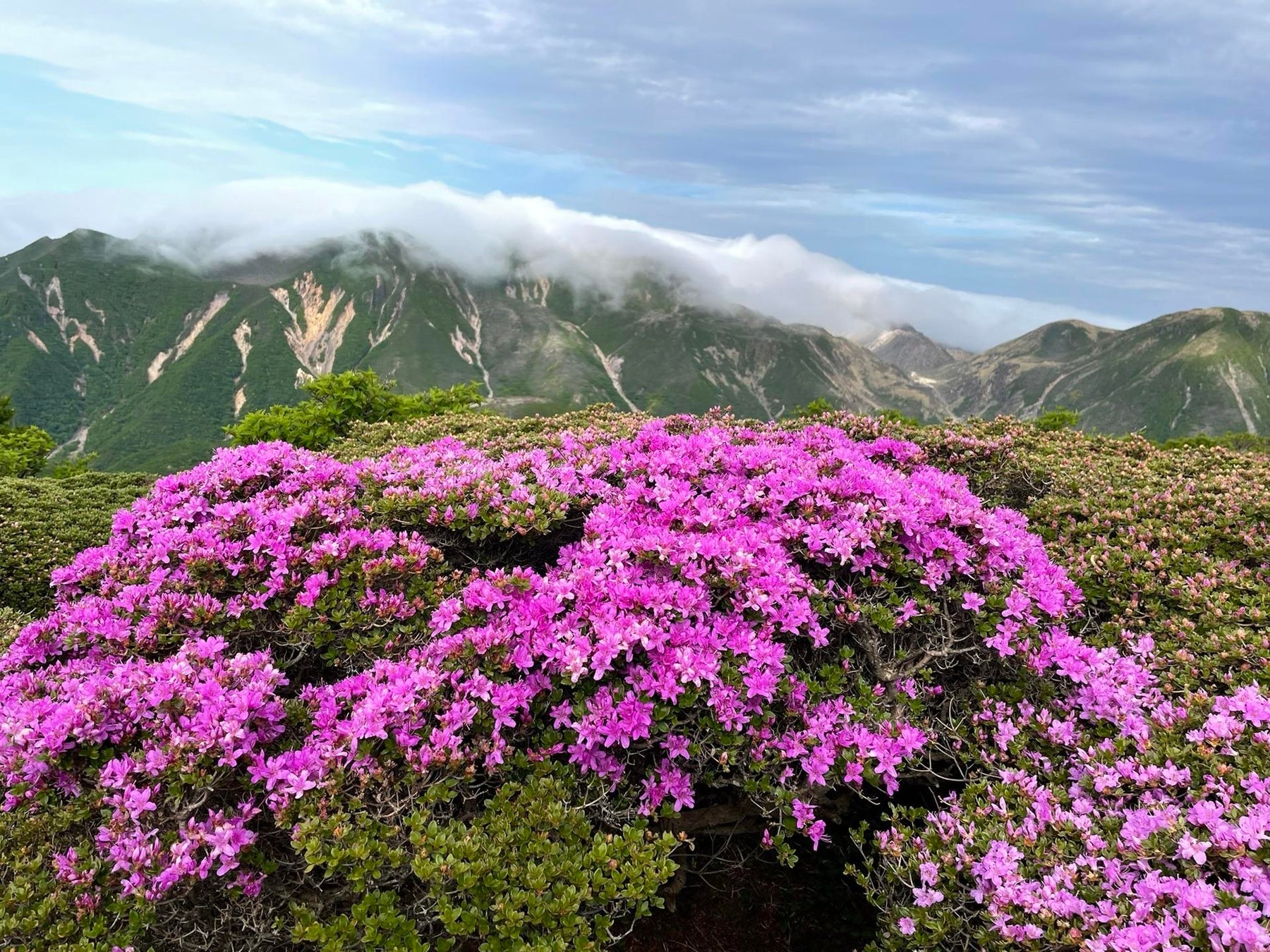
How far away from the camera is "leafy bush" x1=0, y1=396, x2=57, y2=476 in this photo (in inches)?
1427

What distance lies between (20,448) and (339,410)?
35337mm

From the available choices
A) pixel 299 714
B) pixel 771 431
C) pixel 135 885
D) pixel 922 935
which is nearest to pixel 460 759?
pixel 299 714

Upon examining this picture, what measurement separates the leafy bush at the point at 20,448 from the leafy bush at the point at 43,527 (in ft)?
73.0

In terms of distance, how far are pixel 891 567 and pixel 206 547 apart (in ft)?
19.6

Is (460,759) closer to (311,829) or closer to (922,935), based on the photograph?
(311,829)

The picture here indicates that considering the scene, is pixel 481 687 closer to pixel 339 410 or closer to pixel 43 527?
pixel 43 527

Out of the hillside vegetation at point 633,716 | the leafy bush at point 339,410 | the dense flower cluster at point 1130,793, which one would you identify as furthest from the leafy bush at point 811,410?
the leafy bush at point 339,410

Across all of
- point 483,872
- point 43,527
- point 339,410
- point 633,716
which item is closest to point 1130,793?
point 633,716

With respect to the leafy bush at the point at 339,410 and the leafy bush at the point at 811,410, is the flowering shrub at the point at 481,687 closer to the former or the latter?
the leafy bush at the point at 811,410

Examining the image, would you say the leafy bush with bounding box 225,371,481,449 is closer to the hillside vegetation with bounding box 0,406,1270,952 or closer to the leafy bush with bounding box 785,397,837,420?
the leafy bush with bounding box 785,397,837,420

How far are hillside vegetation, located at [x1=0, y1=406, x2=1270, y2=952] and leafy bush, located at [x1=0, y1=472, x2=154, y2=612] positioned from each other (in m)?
7.09

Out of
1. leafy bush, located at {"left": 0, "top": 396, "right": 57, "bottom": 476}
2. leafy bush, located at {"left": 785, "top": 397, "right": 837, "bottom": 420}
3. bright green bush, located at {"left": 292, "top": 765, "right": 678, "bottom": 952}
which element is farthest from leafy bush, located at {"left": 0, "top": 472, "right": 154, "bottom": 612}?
leafy bush, located at {"left": 0, "top": 396, "right": 57, "bottom": 476}

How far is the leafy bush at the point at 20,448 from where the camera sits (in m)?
36.2

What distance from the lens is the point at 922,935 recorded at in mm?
4445
